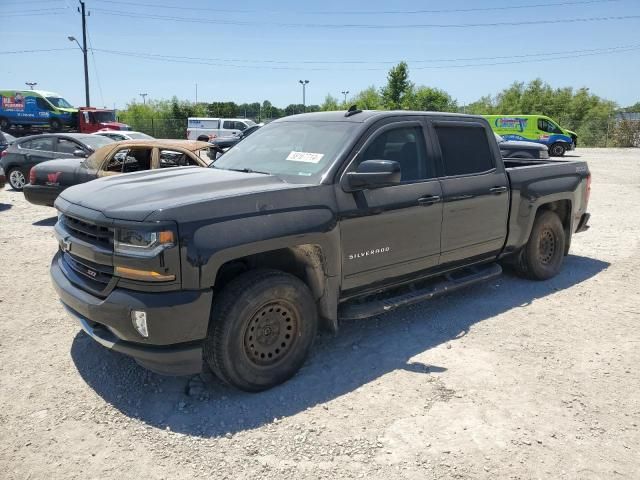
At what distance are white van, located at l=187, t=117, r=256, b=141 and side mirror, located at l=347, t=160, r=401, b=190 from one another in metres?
30.1

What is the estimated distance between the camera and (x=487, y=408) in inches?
129

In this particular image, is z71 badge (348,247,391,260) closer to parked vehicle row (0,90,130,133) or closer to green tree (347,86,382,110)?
parked vehicle row (0,90,130,133)

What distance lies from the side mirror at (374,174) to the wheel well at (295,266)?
57 centimetres

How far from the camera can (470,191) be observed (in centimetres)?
463

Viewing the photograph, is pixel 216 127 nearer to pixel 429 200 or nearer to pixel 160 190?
pixel 429 200

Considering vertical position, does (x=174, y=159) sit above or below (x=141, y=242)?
above

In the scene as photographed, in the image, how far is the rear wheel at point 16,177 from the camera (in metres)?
12.0

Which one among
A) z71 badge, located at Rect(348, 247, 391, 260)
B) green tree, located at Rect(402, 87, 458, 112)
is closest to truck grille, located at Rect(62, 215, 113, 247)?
z71 badge, located at Rect(348, 247, 391, 260)

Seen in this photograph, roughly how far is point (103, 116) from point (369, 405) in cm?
3467

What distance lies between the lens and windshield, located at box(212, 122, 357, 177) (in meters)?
3.86

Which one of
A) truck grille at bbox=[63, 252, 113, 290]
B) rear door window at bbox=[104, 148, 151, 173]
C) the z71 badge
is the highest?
rear door window at bbox=[104, 148, 151, 173]

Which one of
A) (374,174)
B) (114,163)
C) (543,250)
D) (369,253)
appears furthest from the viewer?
(114,163)

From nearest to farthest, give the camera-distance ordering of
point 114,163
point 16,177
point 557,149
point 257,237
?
point 257,237 < point 114,163 < point 16,177 < point 557,149

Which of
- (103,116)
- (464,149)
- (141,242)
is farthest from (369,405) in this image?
(103,116)
